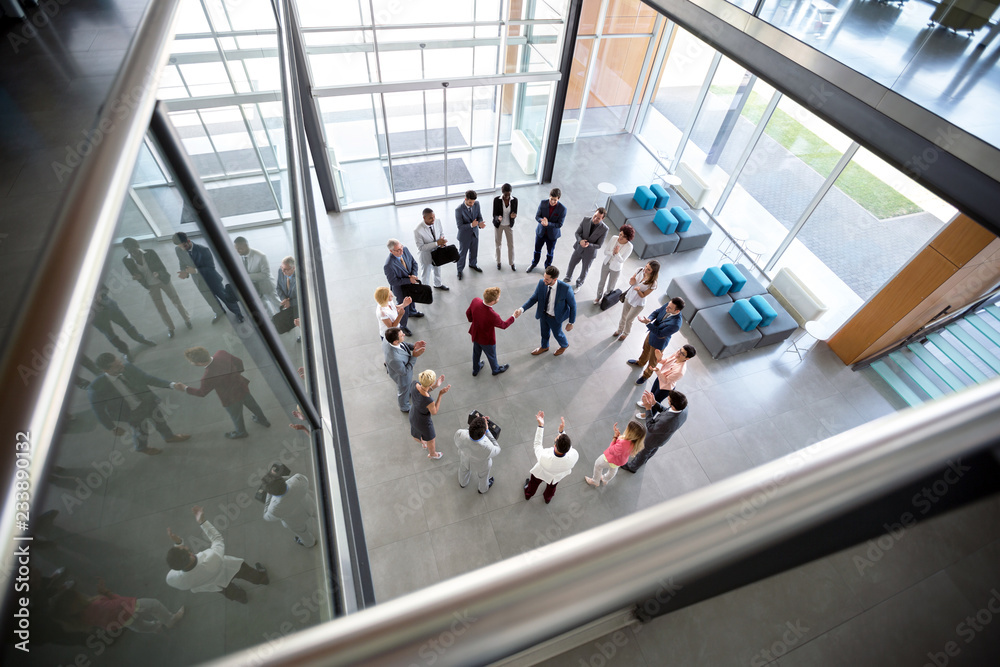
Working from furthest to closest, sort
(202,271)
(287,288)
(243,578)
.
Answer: (287,288) < (243,578) < (202,271)

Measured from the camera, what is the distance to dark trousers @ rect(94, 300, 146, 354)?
918mm

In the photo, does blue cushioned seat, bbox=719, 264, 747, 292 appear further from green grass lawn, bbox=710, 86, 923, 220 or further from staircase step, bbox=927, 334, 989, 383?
staircase step, bbox=927, 334, 989, 383

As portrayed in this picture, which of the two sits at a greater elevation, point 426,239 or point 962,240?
point 962,240

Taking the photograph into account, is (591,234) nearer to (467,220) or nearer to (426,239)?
(467,220)

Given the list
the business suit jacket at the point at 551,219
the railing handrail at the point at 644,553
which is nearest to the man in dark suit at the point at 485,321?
the business suit jacket at the point at 551,219

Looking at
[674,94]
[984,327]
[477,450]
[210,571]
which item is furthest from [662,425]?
[674,94]

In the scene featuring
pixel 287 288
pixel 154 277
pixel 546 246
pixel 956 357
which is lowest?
pixel 546 246

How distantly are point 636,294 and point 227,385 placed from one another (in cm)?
591

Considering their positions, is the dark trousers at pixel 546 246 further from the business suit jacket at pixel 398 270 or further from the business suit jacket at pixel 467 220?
the business suit jacket at pixel 398 270

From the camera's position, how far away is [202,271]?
1814 mm

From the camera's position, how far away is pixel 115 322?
1103 mm

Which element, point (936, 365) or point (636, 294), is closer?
point (636, 294)

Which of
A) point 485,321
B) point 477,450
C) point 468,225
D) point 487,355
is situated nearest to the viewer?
point 477,450

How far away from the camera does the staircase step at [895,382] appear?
6.99m
